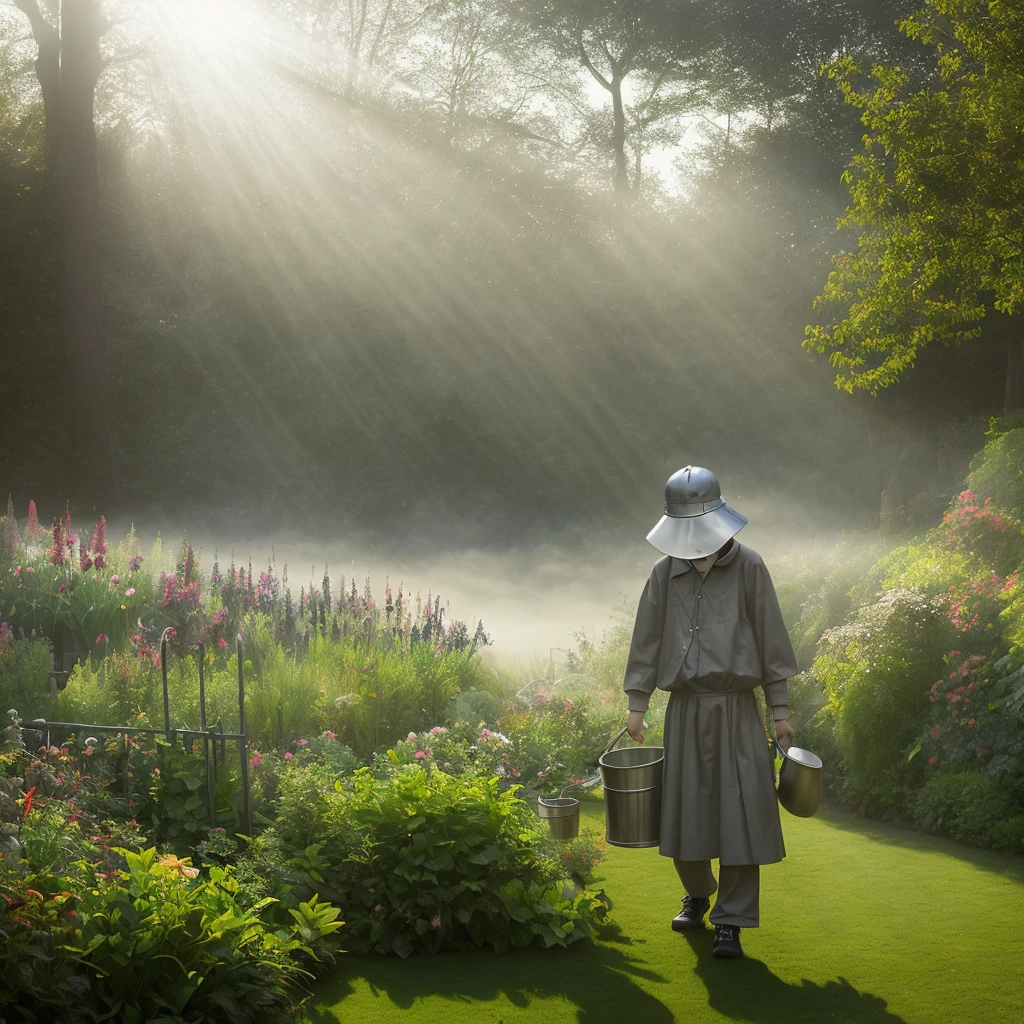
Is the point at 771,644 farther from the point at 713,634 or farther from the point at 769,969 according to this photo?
the point at 769,969

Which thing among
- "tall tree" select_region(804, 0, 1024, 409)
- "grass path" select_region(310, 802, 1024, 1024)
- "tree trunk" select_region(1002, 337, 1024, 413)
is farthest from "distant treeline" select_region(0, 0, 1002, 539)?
"grass path" select_region(310, 802, 1024, 1024)

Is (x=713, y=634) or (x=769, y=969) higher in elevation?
(x=713, y=634)

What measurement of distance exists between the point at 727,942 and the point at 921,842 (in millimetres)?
2187

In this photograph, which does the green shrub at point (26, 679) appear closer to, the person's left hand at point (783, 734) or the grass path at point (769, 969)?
the grass path at point (769, 969)

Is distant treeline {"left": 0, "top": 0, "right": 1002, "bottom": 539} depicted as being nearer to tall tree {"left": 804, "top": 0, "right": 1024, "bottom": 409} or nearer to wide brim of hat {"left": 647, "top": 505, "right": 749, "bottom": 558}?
tall tree {"left": 804, "top": 0, "right": 1024, "bottom": 409}

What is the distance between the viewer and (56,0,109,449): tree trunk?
14758 millimetres

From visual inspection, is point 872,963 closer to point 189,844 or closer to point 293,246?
point 189,844

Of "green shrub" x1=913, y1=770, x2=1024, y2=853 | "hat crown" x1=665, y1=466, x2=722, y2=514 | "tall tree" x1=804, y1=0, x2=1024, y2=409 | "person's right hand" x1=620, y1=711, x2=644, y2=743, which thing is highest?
"tall tree" x1=804, y1=0, x2=1024, y2=409

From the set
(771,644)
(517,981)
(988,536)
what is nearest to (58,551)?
(517,981)

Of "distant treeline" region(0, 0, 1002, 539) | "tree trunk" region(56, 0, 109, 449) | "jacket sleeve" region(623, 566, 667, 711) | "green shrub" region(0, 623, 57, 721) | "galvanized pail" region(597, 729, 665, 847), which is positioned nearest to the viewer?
"galvanized pail" region(597, 729, 665, 847)

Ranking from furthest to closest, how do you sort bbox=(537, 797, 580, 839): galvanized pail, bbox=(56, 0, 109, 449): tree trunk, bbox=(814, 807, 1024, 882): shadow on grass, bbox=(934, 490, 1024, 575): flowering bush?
bbox=(56, 0, 109, 449): tree trunk → bbox=(934, 490, 1024, 575): flowering bush → bbox=(814, 807, 1024, 882): shadow on grass → bbox=(537, 797, 580, 839): galvanized pail

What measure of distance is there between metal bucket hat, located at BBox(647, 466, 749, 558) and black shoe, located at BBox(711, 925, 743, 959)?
1.31 m

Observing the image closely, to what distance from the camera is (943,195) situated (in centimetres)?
909

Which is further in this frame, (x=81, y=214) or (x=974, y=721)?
(x=81, y=214)
